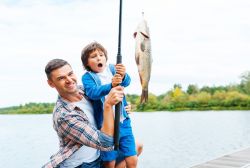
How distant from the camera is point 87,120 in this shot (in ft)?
4.35

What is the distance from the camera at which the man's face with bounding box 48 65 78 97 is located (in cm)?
131

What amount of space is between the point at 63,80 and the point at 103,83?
32 centimetres

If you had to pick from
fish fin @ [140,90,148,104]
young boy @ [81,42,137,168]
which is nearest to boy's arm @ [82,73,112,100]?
young boy @ [81,42,137,168]

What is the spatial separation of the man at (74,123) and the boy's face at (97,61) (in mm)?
196

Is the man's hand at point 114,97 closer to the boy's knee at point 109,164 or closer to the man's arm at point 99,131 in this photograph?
the man's arm at point 99,131

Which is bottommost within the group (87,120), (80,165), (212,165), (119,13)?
(212,165)

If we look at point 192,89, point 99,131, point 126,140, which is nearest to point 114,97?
point 99,131

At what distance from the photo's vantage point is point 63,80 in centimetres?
131

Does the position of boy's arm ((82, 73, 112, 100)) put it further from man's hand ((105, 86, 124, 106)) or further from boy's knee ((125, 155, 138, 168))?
boy's knee ((125, 155, 138, 168))

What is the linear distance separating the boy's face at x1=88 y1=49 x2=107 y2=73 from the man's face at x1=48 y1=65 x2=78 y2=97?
232mm

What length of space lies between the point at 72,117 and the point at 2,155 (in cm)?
1459

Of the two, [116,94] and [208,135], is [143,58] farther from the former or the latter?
[208,135]

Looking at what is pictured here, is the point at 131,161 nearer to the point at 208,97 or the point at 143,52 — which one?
the point at 143,52

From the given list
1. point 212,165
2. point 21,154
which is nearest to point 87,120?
point 212,165
